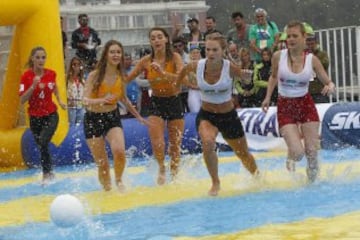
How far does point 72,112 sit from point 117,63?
4.85 metres

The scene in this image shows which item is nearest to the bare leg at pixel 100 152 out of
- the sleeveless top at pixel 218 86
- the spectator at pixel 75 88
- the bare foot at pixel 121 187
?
the bare foot at pixel 121 187

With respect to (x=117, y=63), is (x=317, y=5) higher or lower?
higher

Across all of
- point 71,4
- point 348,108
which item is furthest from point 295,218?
point 71,4

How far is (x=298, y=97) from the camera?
23.2 ft

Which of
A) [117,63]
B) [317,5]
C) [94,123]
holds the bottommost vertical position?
[94,123]

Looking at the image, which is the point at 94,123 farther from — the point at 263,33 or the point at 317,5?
the point at 317,5

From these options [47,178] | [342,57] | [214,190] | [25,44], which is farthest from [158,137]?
[342,57]

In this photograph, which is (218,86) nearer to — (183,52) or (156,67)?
(156,67)

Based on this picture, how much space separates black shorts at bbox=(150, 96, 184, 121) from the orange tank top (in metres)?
0.11

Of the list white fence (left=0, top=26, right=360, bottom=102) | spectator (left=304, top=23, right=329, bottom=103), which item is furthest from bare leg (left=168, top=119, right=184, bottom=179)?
white fence (left=0, top=26, right=360, bottom=102)

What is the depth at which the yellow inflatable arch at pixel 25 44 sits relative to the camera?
34.8 feet

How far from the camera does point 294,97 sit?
7070mm

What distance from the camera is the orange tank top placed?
782 centimetres

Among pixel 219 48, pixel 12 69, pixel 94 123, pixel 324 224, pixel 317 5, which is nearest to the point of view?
pixel 324 224
